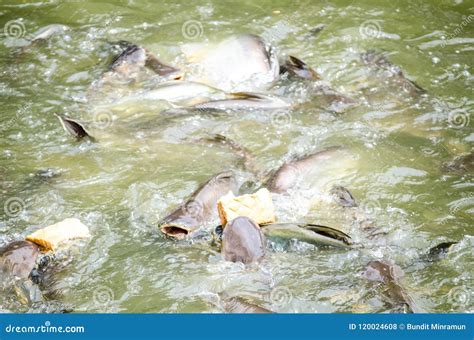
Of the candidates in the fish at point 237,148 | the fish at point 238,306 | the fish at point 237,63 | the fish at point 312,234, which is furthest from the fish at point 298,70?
the fish at point 238,306

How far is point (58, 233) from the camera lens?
405cm

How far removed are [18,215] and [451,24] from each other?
3.97m

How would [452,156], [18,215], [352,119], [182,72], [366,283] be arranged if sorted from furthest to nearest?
[182,72]
[352,119]
[452,156]
[18,215]
[366,283]

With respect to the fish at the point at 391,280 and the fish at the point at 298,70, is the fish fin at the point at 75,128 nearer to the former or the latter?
the fish at the point at 298,70

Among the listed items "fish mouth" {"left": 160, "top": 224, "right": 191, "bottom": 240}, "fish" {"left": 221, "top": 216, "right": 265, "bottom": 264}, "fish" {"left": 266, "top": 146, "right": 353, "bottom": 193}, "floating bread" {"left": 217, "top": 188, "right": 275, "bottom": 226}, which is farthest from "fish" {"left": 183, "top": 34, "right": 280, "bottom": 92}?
"fish" {"left": 221, "top": 216, "right": 265, "bottom": 264}

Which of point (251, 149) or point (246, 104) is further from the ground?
point (246, 104)

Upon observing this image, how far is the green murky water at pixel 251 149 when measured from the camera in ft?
12.4

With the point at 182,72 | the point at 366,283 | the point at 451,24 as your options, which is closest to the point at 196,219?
the point at 366,283

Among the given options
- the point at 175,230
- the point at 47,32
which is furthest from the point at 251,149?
the point at 47,32

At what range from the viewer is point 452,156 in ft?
15.9

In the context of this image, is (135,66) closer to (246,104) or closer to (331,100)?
(246,104)

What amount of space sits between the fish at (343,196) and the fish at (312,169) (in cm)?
10

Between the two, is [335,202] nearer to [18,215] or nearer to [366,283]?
[366,283]

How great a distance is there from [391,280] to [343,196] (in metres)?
0.83
